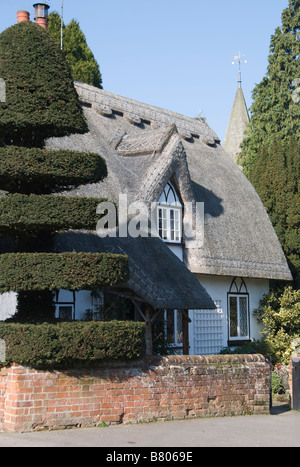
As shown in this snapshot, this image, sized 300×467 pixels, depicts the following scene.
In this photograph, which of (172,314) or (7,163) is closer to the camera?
(7,163)

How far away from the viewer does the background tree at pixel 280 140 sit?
24.6m

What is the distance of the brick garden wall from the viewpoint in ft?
32.8

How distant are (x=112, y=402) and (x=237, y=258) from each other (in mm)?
10597

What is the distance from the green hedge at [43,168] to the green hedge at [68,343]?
2.44 meters

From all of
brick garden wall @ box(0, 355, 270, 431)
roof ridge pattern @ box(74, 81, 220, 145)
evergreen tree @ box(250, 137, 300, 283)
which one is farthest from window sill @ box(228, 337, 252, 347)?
brick garden wall @ box(0, 355, 270, 431)

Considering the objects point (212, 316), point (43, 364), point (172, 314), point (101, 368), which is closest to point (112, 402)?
point (101, 368)

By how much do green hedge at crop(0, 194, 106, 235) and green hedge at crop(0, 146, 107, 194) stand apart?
0.42 meters

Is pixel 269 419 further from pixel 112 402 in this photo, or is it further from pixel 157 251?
pixel 157 251

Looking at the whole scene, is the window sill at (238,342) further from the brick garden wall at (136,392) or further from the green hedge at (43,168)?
the green hedge at (43,168)

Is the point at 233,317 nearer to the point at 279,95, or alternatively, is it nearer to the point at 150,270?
the point at 150,270

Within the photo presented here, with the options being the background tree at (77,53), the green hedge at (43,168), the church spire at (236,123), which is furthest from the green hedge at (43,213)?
the church spire at (236,123)

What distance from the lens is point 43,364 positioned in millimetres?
10117
